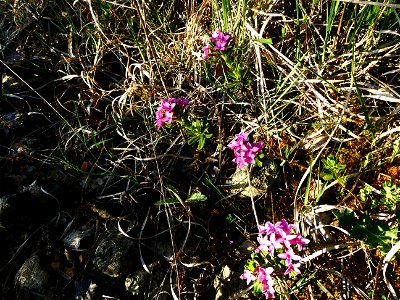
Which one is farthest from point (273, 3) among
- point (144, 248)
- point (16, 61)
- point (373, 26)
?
point (16, 61)

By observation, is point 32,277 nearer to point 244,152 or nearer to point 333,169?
point 244,152

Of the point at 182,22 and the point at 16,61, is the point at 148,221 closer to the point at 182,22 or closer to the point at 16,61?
the point at 182,22

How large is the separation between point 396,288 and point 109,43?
2.43 m

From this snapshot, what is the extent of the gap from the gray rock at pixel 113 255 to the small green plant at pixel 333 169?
111 centimetres

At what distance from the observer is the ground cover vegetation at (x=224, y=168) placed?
1733 mm

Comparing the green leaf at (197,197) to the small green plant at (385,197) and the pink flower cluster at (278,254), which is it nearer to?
the pink flower cluster at (278,254)

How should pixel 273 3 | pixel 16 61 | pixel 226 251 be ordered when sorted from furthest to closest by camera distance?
pixel 16 61
pixel 273 3
pixel 226 251

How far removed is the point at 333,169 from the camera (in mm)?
1829

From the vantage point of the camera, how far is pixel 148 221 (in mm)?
2033

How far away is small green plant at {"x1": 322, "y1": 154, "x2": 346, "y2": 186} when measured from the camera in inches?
71.5

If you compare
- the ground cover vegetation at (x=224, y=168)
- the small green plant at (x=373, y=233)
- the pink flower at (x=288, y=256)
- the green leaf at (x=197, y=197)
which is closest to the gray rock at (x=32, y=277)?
the ground cover vegetation at (x=224, y=168)

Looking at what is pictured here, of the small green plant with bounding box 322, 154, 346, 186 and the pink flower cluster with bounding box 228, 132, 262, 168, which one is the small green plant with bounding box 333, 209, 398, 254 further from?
the pink flower cluster with bounding box 228, 132, 262, 168

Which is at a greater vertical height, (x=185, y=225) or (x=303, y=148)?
(x=303, y=148)

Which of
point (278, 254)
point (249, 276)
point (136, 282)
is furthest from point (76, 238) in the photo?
point (278, 254)
